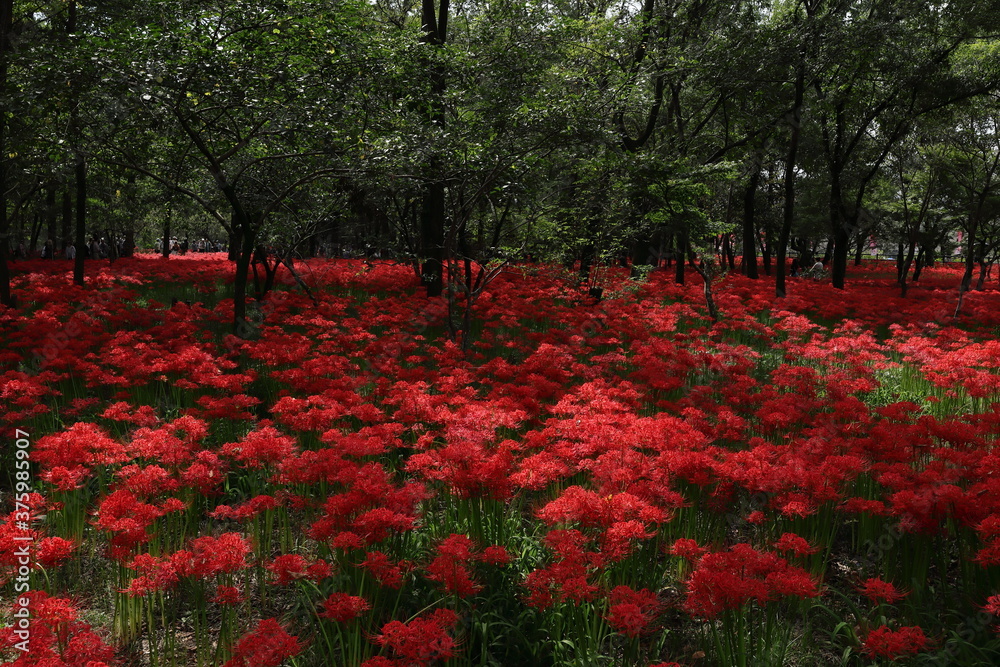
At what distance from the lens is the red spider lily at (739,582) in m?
2.91

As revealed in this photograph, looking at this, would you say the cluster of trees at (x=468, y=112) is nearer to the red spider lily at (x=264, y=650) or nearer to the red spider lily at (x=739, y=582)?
the red spider lily at (x=739, y=582)

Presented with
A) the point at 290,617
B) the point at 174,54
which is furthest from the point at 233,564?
the point at 174,54

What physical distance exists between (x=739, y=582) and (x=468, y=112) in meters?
9.46

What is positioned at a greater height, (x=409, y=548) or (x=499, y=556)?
(x=499, y=556)

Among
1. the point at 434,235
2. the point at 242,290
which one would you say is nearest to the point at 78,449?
the point at 242,290

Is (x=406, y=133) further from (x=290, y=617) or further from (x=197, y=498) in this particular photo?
(x=290, y=617)

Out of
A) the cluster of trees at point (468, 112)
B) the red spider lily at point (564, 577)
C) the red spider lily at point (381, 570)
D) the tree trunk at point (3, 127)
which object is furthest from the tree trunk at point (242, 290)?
the red spider lily at point (564, 577)

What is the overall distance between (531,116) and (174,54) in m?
5.10

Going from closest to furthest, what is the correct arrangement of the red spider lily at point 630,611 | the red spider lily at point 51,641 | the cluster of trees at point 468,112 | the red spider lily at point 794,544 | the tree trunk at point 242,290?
1. the red spider lily at point 51,641
2. the red spider lily at point 630,611
3. the red spider lily at point 794,544
4. the cluster of trees at point 468,112
5. the tree trunk at point 242,290

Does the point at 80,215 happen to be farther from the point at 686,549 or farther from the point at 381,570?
the point at 686,549

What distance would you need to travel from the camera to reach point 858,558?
501cm

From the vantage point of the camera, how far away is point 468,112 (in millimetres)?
10523

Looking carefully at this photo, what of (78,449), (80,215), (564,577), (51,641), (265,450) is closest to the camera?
(51,641)

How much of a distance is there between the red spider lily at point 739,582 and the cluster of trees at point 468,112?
698 cm
